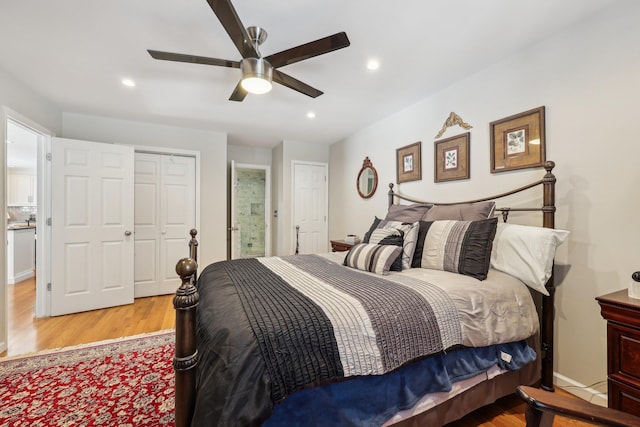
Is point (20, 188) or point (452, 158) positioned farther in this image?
point (20, 188)

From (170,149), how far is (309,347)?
3.87 meters

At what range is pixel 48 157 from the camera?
10.3 feet

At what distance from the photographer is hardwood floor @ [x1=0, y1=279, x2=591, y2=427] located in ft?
7.55

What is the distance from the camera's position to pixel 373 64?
233 centimetres

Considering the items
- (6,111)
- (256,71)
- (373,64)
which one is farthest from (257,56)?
(6,111)

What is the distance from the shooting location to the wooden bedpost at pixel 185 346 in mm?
846

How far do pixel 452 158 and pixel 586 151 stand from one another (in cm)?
103

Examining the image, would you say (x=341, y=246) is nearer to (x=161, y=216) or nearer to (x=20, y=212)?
(x=161, y=216)

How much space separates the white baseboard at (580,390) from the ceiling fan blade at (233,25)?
3.01 meters

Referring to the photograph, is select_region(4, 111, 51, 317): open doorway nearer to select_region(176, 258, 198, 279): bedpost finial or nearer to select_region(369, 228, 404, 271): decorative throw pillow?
select_region(176, 258, 198, 279): bedpost finial

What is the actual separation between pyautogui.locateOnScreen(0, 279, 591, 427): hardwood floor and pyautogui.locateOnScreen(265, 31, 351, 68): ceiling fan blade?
2.32 m

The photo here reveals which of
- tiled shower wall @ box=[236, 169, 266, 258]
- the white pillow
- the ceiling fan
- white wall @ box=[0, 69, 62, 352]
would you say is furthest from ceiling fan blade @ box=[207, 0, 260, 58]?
tiled shower wall @ box=[236, 169, 266, 258]

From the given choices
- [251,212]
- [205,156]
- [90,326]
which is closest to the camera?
[90,326]

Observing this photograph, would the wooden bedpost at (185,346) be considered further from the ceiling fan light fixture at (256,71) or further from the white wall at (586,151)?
the white wall at (586,151)
